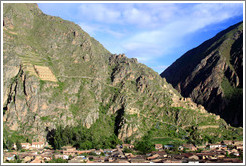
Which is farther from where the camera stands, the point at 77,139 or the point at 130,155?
the point at 77,139

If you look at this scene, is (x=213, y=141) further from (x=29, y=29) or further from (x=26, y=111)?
(x=29, y=29)

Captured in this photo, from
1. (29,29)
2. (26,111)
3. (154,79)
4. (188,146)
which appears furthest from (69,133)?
(29,29)

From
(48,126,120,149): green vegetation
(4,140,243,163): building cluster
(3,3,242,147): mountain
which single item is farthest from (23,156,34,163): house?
(3,3,242,147): mountain

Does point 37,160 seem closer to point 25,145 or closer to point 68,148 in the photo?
point 68,148

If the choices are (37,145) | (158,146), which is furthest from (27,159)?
(158,146)

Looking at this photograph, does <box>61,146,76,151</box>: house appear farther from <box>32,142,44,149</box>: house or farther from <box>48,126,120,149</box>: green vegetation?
<box>32,142,44,149</box>: house

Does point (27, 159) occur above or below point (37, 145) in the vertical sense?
below

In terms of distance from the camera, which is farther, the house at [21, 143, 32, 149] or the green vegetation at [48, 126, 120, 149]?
the green vegetation at [48, 126, 120, 149]
